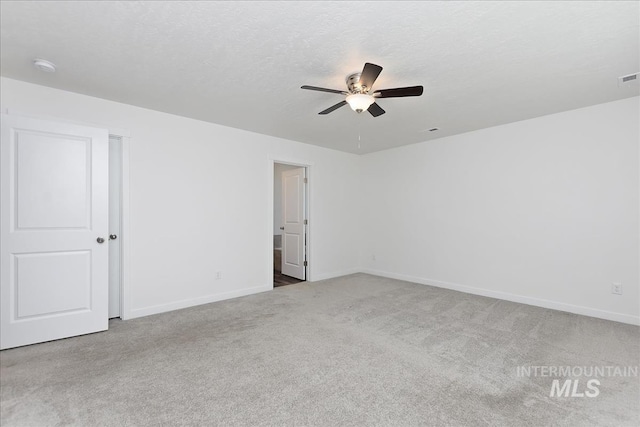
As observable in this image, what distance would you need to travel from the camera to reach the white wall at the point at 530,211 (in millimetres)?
3326

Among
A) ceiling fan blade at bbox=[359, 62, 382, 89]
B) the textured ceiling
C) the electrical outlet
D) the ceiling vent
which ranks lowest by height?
the electrical outlet

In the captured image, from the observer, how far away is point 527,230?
398 cm

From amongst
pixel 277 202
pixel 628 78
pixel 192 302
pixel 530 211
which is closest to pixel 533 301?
pixel 530 211

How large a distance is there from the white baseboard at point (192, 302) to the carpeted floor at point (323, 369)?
168 mm

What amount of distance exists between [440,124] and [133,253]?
4.39 meters

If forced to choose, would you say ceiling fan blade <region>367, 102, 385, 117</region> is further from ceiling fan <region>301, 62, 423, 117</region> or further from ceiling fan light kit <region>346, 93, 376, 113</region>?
ceiling fan light kit <region>346, 93, 376, 113</region>

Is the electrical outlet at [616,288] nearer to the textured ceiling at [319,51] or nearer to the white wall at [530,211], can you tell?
the white wall at [530,211]

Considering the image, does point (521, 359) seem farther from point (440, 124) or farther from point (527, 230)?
point (440, 124)

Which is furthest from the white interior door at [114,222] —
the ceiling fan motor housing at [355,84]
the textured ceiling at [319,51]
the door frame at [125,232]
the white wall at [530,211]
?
the white wall at [530,211]

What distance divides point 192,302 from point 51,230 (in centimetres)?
173

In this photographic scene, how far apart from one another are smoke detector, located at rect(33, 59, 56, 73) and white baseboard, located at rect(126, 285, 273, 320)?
2.57m

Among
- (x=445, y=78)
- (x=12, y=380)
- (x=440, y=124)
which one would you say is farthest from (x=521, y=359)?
(x=12, y=380)

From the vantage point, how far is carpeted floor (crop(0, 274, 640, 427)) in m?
1.75

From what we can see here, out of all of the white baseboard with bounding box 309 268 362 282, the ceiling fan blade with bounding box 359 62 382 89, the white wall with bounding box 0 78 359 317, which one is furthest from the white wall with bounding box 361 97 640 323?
the ceiling fan blade with bounding box 359 62 382 89
